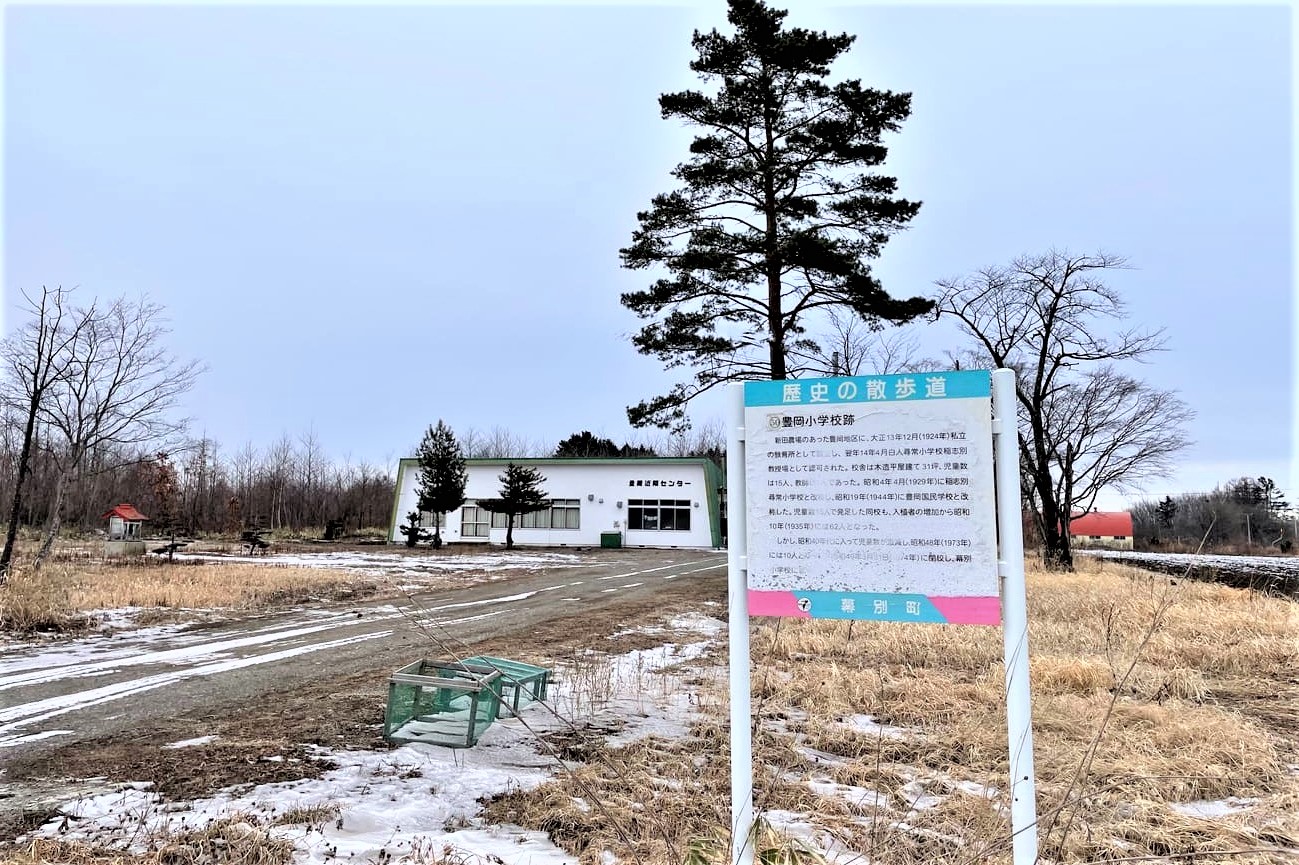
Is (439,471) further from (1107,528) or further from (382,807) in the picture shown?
(1107,528)

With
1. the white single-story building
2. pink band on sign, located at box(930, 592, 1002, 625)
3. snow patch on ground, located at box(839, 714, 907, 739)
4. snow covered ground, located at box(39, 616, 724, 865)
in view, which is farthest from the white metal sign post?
the white single-story building

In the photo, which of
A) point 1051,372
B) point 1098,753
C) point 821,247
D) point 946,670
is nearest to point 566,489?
point 1051,372

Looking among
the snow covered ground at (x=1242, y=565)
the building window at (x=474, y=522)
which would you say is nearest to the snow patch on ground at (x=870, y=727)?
the snow covered ground at (x=1242, y=565)

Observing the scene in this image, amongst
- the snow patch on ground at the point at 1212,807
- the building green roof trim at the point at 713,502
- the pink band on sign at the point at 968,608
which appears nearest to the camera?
the pink band on sign at the point at 968,608

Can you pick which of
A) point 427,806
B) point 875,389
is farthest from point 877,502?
point 427,806

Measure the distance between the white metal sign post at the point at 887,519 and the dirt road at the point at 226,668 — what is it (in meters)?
1.42

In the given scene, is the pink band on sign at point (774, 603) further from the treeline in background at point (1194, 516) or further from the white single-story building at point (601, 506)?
the treeline in background at point (1194, 516)

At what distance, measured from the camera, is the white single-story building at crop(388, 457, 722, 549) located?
114 ft

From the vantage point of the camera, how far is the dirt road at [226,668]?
4445 millimetres

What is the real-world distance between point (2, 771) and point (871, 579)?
4889 millimetres

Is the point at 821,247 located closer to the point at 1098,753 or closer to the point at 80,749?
the point at 1098,753

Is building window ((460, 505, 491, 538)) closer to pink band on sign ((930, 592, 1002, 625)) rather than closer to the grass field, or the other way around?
the grass field

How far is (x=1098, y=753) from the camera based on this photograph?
13.5ft

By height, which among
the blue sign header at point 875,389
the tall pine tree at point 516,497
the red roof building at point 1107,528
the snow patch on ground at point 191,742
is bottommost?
the red roof building at point 1107,528
